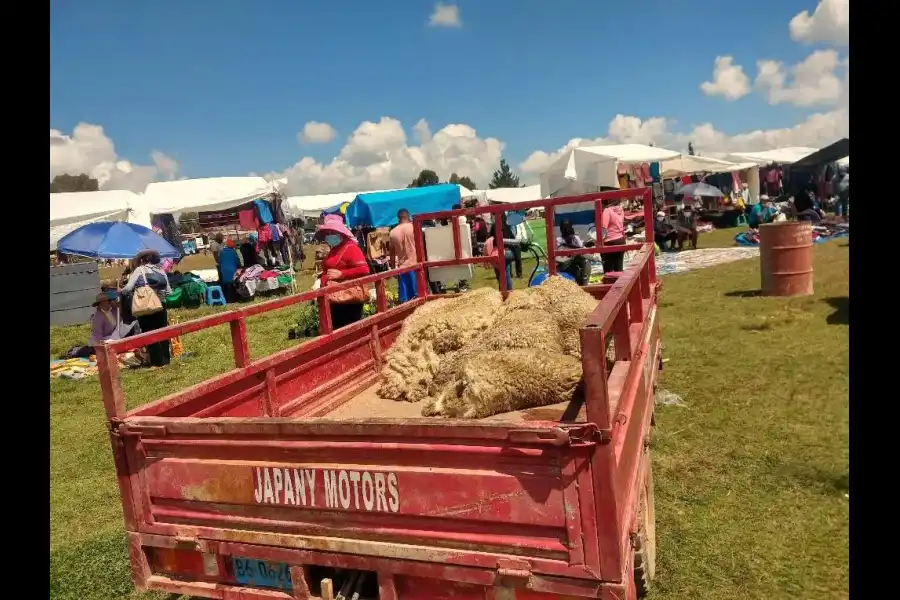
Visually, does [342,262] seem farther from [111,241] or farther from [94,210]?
[94,210]

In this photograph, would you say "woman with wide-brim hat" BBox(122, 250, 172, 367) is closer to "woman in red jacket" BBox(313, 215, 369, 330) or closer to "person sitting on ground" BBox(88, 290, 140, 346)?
"person sitting on ground" BBox(88, 290, 140, 346)

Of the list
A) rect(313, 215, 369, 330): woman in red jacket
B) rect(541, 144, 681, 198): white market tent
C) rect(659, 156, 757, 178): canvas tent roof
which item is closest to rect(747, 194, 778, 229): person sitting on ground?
rect(659, 156, 757, 178): canvas tent roof

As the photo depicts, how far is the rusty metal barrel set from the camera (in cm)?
1019

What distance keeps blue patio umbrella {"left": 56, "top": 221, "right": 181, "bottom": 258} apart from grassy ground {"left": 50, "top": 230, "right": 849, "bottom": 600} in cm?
499

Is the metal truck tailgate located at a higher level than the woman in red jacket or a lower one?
lower

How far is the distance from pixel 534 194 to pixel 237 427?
3315cm

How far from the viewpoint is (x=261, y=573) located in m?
2.59

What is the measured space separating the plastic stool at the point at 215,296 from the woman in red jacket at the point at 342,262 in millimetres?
10857

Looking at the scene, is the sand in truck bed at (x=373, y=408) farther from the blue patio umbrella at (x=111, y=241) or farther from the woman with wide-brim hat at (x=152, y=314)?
the blue patio umbrella at (x=111, y=241)

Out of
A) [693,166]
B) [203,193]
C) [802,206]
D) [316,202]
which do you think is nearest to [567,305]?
[203,193]

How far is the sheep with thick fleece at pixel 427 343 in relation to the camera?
14.7 ft

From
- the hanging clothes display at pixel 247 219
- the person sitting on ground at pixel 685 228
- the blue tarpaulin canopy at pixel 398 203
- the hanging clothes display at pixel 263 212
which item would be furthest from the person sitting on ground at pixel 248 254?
the person sitting on ground at pixel 685 228
